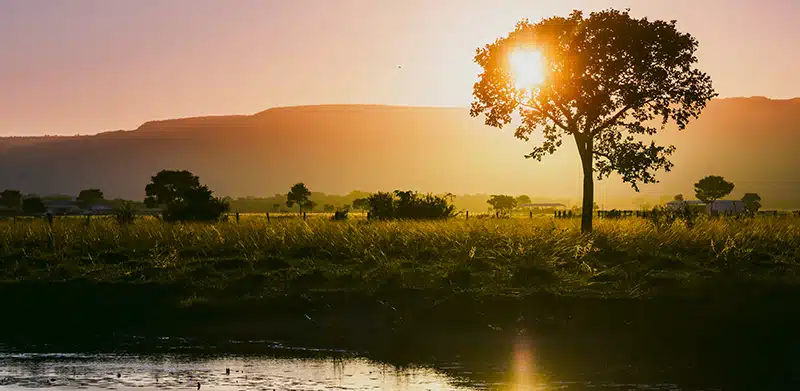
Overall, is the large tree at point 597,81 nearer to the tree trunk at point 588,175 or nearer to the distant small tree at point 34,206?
the tree trunk at point 588,175

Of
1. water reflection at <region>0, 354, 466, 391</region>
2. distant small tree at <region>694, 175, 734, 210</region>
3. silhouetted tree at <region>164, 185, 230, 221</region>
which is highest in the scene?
distant small tree at <region>694, 175, 734, 210</region>

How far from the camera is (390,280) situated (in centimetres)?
2805

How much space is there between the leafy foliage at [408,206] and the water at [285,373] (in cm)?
4185

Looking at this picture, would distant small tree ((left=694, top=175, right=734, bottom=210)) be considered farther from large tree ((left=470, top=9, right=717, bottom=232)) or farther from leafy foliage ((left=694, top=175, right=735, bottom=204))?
large tree ((left=470, top=9, right=717, bottom=232))

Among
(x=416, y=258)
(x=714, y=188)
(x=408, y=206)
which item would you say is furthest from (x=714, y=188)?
(x=416, y=258)

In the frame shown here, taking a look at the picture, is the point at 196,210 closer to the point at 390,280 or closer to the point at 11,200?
A: the point at 390,280

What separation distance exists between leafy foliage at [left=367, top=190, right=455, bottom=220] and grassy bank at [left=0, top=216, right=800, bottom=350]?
73.0 ft

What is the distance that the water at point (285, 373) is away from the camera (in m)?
16.4

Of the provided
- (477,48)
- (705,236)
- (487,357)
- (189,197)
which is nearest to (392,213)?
(477,48)

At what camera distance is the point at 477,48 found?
2023 inches

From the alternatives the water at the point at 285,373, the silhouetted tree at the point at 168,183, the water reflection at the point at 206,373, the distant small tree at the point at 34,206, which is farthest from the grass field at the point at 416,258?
the distant small tree at the point at 34,206

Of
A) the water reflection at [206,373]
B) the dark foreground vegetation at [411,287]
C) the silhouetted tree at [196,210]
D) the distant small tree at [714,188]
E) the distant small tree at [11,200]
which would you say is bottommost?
the water reflection at [206,373]

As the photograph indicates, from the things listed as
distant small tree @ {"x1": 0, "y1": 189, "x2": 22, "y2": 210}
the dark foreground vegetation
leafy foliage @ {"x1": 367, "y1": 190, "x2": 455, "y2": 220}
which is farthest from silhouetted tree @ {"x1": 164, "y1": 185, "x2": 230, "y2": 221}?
distant small tree @ {"x1": 0, "y1": 189, "x2": 22, "y2": 210}

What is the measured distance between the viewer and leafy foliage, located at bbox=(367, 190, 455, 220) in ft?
205
